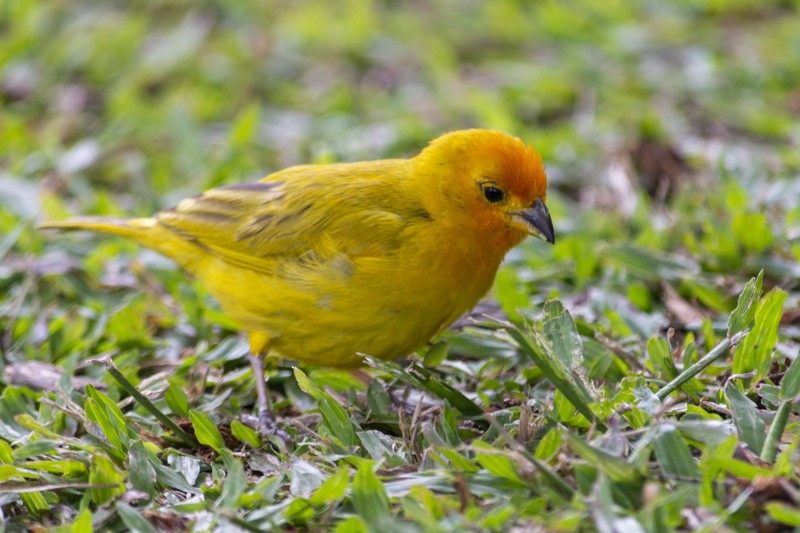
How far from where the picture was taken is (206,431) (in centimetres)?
345

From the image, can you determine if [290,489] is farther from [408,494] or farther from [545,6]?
[545,6]

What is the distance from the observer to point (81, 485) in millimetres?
3061

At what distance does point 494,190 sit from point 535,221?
18 cm

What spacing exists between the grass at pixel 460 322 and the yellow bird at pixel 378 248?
0.75ft

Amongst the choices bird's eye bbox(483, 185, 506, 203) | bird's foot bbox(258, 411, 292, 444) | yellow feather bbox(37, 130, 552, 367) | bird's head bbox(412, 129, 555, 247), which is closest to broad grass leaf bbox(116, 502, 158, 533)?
bird's foot bbox(258, 411, 292, 444)

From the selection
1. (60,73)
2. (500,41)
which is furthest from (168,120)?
(500,41)

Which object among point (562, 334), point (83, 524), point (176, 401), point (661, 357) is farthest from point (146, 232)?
point (661, 357)

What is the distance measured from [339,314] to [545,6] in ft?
14.4

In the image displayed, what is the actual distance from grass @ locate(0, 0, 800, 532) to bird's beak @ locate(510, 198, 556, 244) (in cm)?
30

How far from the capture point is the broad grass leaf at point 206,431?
344 cm

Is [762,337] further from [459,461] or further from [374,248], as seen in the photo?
[374,248]

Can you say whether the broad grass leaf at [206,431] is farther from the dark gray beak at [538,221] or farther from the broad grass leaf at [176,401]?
the dark gray beak at [538,221]

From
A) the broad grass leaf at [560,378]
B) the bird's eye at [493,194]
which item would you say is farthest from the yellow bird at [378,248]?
the broad grass leaf at [560,378]

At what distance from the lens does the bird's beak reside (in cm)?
370
